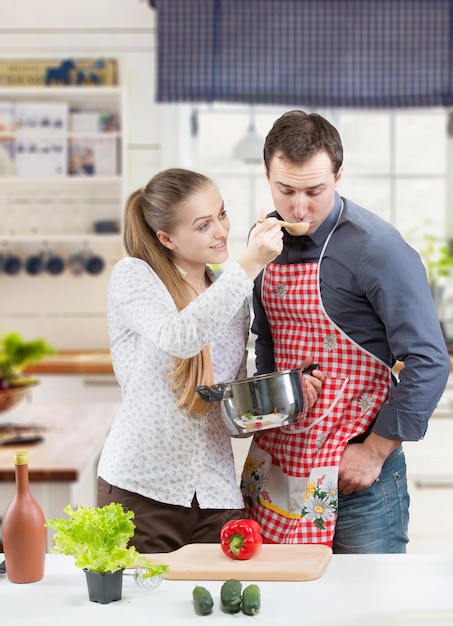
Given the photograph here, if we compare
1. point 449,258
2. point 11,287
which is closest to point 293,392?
point 449,258

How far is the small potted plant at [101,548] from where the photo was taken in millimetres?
1442

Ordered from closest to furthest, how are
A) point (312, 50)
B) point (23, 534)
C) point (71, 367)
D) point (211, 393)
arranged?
1. point (23, 534)
2. point (211, 393)
3. point (71, 367)
4. point (312, 50)

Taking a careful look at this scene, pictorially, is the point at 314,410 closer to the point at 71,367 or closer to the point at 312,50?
the point at 71,367

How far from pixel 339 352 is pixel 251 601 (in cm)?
61

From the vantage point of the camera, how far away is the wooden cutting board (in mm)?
1554

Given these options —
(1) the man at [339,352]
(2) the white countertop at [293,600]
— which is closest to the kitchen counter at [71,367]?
(1) the man at [339,352]

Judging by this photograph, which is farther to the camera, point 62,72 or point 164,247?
point 62,72

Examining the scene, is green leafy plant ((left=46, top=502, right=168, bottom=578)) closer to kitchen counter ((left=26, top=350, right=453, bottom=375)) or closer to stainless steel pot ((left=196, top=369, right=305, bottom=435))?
stainless steel pot ((left=196, top=369, right=305, bottom=435))

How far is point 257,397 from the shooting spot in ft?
5.64

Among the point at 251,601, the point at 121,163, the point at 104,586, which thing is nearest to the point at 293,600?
the point at 251,601

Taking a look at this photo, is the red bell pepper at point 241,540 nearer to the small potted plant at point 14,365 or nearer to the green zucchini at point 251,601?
the green zucchini at point 251,601

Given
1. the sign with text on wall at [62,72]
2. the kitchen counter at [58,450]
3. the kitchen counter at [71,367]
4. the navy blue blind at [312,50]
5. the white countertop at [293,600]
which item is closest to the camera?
the white countertop at [293,600]

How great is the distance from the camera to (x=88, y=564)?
1.44 meters

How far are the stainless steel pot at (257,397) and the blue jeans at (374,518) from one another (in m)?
0.27
